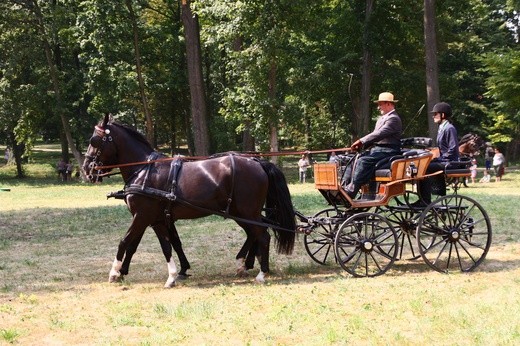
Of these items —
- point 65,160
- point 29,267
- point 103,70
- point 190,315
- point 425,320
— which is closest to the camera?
point 425,320

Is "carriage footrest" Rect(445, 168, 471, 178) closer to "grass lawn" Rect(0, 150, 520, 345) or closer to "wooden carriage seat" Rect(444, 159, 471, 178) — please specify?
"wooden carriage seat" Rect(444, 159, 471, 178)

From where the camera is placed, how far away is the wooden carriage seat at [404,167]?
9031mm

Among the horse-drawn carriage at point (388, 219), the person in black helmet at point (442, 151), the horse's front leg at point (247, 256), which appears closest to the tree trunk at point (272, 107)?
the person in black helmet at point (442, 151)

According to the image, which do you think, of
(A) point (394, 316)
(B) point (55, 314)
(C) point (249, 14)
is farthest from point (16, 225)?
(C) point (249, 14)

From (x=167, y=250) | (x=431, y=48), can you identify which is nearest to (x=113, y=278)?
(x=167, y=250)

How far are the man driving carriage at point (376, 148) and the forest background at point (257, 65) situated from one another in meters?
19.7

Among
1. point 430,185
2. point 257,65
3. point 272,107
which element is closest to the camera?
point 430,185

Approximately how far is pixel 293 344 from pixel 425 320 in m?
1.48

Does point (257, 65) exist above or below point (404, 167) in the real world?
above

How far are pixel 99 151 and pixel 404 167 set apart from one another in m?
4.43

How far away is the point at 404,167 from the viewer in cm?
909

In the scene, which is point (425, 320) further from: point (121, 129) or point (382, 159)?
point (121, 129)

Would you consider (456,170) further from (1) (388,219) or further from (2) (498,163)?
(2) (498,163)

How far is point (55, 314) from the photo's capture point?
7.33m
